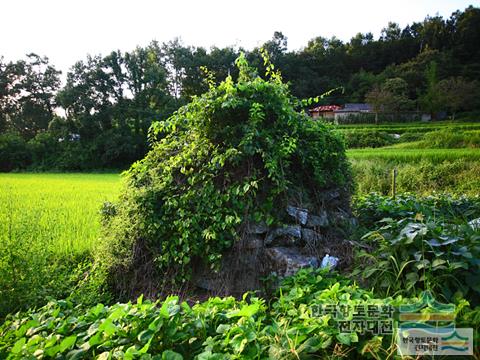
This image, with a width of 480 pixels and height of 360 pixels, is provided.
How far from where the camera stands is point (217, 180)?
3.46 metres

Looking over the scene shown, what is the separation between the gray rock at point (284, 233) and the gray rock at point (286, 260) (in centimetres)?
10

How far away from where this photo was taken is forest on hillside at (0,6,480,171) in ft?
95.4

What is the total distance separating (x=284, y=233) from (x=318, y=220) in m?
0.49

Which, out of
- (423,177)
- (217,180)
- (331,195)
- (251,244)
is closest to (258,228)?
(251,244)

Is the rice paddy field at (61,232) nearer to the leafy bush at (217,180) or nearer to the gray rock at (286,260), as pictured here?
the leafy bush at (217,180)

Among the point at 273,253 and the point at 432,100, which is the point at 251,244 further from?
the point at 432,100

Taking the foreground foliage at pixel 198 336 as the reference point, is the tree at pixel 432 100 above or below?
above

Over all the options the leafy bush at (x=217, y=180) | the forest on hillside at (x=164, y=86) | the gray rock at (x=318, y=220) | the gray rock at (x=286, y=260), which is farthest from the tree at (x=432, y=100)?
the gray rock at (x=286, y=260)

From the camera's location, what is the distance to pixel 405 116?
35.0 m

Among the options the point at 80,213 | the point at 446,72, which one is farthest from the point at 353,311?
the point at 446,72

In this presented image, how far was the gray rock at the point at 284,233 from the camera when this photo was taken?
3.20m

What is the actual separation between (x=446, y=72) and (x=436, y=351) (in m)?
49.9

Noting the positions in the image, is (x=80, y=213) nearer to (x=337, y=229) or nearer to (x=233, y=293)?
(x=233, y=293)

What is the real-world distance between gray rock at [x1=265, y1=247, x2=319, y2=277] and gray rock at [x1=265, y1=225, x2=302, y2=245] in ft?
0.34
